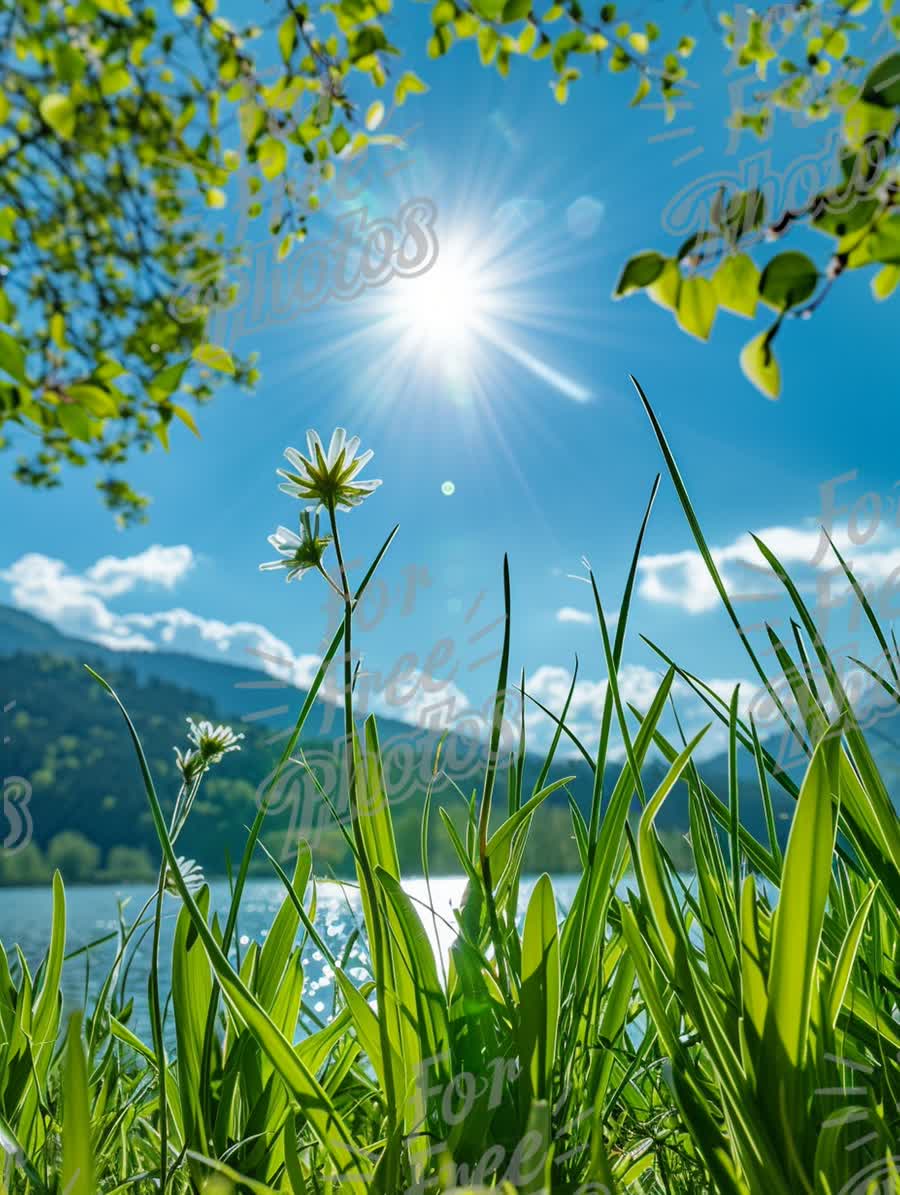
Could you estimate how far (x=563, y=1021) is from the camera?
619 mm

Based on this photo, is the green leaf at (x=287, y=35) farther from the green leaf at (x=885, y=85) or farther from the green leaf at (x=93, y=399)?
the green leaf at (x=885, y=85)

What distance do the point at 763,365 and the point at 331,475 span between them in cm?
31

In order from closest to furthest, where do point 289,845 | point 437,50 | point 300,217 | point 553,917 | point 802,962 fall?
point 802,962 < point 553,917 < point 289,845 < point 437,50 < point 300,217

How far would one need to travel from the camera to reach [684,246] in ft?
1.50

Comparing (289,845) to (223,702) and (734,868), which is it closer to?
(734,868)

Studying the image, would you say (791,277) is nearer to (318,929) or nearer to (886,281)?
(886,281)

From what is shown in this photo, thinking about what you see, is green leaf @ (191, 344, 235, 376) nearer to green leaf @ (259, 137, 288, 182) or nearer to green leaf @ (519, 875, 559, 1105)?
green leaf @ (519, 875, 559, 1105)

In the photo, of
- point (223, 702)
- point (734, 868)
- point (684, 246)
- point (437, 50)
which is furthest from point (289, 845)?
point (223, 702)

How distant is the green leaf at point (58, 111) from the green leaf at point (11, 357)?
1.10 meters

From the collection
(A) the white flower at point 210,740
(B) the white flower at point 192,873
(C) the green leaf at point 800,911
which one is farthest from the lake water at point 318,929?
(C) the green leaf at point 800,911

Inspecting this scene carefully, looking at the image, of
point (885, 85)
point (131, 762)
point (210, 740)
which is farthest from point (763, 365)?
point (131, 762)

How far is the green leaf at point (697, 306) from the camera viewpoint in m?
0.45

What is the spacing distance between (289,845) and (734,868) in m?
0.49

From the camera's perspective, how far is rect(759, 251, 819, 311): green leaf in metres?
0.42
